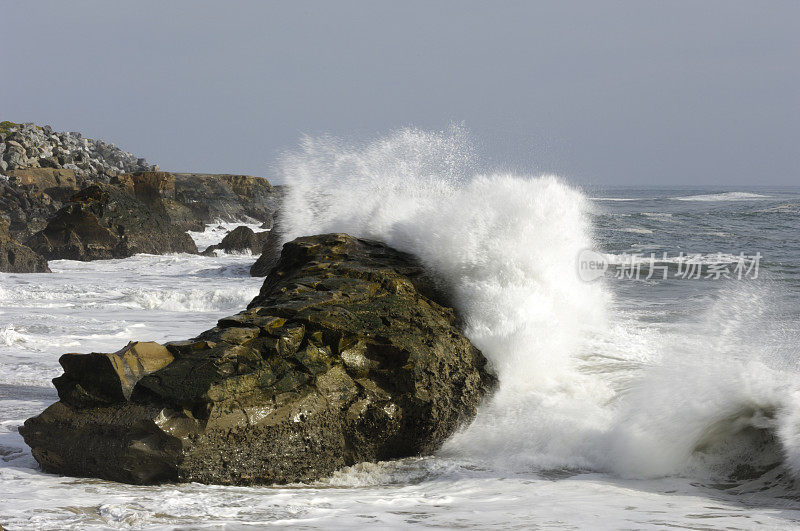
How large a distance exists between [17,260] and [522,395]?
12.6 meters

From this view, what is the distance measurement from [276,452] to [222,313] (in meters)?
6.27

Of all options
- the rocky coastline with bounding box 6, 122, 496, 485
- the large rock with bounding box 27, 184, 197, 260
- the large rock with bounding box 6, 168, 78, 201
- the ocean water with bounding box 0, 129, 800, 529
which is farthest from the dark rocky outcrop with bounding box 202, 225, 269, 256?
the rocky coastline with bounding box 6, 122, 496, 485

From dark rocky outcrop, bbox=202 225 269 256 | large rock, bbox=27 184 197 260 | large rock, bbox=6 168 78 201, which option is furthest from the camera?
large rock, bbox=6 168 78 201

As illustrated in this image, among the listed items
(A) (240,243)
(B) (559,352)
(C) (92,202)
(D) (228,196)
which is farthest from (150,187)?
(B) (559,352)

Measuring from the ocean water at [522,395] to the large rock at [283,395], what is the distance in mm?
143

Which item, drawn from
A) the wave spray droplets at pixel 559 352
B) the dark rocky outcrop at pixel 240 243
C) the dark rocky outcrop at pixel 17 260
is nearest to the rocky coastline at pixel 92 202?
the dark rocky outcrop at pixel 17 260

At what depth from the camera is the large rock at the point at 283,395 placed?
149 inches

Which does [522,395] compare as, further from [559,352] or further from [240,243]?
[240,243]

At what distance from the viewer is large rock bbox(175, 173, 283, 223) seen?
31.8 m

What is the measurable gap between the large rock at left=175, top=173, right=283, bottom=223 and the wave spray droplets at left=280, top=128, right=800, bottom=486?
2462 centimetres

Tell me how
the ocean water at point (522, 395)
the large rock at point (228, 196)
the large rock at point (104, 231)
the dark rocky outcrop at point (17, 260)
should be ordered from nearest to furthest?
1. the ocean water at point (522, 395)
2. the dark rocky outcrop at point (17, 260)
3. the large rock at point (104, 231)
4. the large rock at point (228, 196)

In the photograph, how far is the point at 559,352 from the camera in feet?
19.2

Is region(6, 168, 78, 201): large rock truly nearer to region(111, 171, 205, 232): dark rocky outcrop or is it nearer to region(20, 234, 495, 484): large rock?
region(111, 171, 205, 232): dark rocky outcrop

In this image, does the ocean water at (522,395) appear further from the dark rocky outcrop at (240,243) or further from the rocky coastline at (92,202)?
the dark rocky outcrop at (240,243)
